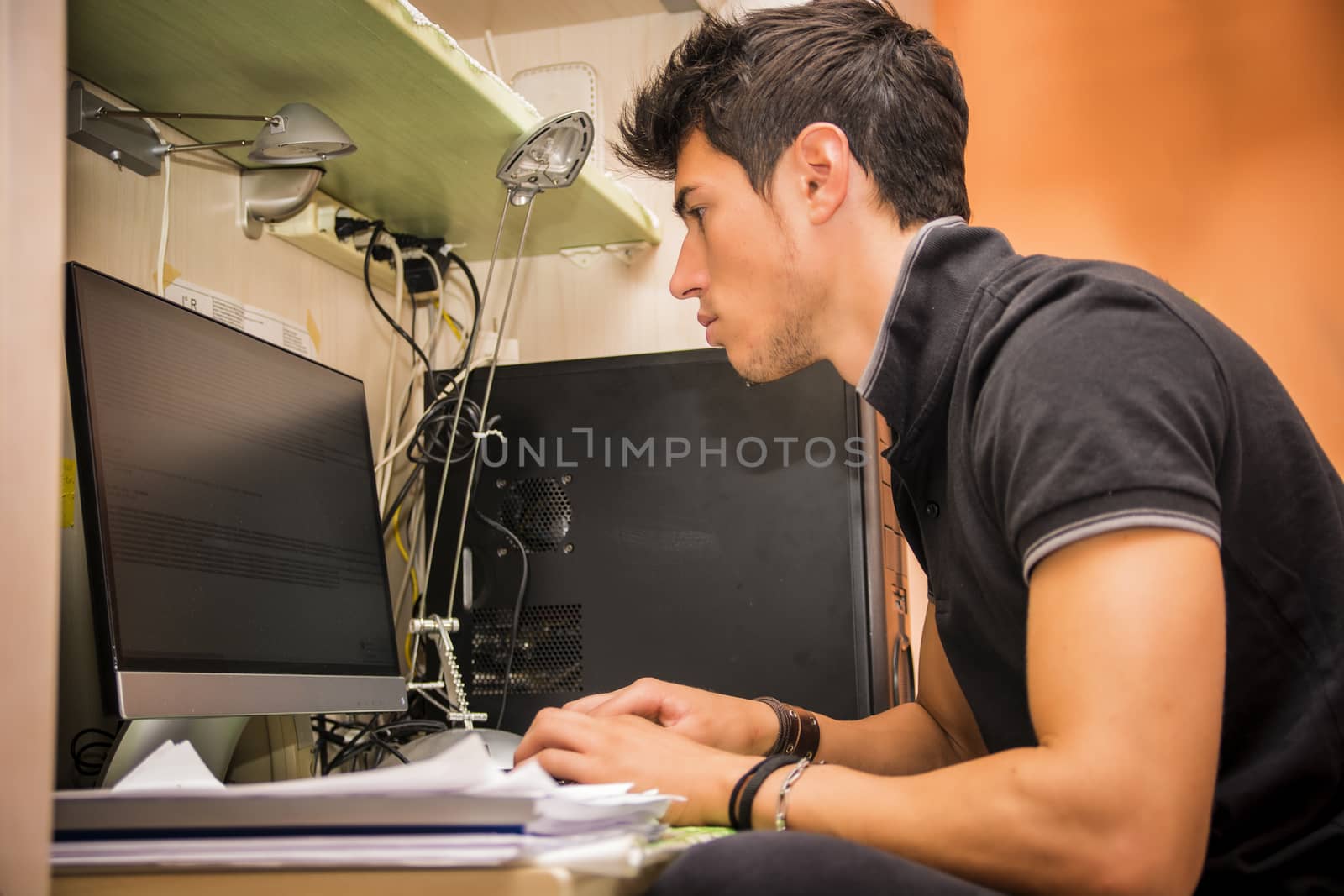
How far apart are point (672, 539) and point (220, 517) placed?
0.60m

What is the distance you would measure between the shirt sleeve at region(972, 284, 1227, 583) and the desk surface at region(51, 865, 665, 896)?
0.30 m

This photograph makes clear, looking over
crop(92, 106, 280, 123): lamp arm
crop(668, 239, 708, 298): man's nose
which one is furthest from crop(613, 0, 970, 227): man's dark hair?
crop(92, 106, 280, 123): lamp arm

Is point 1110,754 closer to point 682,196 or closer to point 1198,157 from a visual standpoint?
point 682,196

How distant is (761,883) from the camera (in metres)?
0.47

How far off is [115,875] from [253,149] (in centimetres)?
82

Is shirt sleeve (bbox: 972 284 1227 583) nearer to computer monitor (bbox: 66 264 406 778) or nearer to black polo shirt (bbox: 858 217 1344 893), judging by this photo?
black polo shirt (bbox: 858 217 1344 893)

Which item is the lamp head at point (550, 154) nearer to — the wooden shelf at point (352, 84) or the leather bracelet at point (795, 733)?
the wooden shelf at point (352, 84)

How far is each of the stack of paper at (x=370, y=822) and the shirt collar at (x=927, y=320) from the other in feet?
1.54

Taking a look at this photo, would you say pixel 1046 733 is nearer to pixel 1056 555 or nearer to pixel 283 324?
pixel 1056 555

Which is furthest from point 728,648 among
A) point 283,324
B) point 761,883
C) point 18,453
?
point 18,453

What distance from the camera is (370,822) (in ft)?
1.56

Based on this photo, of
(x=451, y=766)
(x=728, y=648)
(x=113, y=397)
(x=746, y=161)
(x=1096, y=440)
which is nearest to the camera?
(x=451, y=766)

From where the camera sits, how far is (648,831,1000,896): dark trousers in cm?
47

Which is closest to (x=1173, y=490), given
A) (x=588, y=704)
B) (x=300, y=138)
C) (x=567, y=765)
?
(x=567, y=765)
